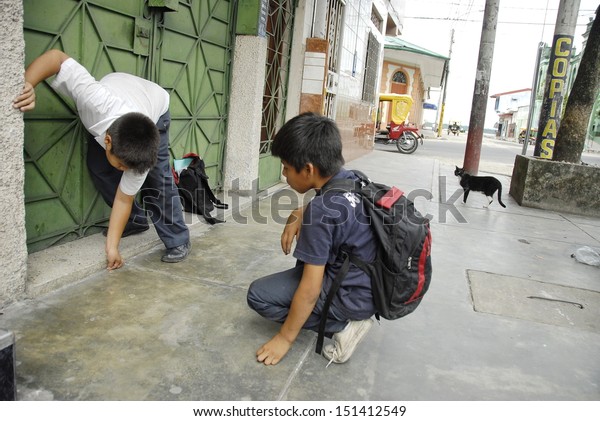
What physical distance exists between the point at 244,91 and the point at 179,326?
341 centimetres

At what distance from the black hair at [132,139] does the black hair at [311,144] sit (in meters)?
0.88

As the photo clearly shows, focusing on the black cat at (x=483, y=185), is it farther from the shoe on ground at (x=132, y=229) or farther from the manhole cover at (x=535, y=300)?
the shoe on ground at (x=132, y=229)

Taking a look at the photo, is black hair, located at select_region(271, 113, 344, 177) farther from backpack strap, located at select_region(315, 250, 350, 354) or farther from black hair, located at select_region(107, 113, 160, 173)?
black hair, located at select_region(107, 113, 160, 173)

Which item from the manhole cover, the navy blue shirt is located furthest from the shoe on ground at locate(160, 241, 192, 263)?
the manhole cover

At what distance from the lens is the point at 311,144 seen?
2.09 m

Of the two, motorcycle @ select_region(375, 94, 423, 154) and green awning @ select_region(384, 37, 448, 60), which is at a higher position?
green awning @ select_region(384, 37, 448, 60)

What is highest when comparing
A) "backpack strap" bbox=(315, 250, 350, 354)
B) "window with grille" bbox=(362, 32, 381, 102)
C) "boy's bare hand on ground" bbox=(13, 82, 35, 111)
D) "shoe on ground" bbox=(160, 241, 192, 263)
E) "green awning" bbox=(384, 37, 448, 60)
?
"green awning" bbox=(384, 37, 448, 60)

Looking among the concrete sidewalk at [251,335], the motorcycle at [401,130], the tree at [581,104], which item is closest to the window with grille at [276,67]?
the concrete sidewalk at [251,335]

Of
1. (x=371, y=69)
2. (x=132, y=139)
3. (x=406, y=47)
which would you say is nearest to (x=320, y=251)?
(x=132, y=139)

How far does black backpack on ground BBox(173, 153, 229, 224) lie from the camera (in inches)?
175

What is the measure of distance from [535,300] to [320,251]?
6.53ft

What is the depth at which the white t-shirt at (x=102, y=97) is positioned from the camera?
2668 millimetres

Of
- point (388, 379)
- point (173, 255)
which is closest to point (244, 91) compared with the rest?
point (173, 255)
